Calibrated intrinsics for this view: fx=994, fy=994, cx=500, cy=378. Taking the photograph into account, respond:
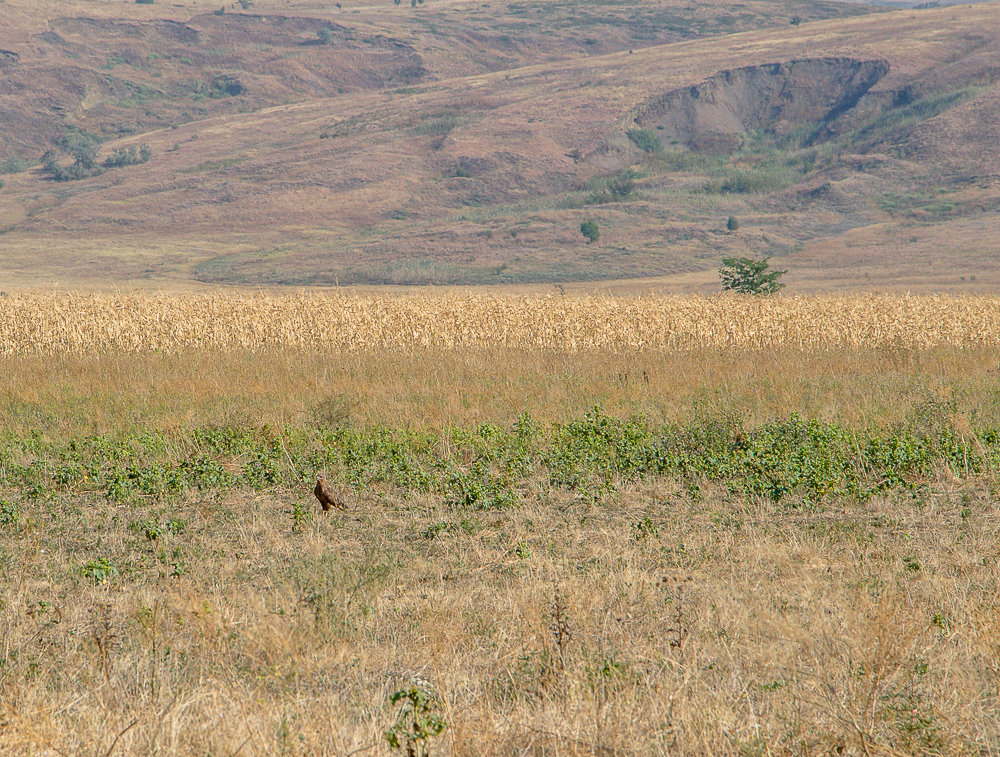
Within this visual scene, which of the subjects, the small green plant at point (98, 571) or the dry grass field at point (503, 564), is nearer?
the dry grass field at point (503, 564)

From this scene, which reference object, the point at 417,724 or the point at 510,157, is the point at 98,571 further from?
the point at 510,157

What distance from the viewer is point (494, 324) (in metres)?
22.3

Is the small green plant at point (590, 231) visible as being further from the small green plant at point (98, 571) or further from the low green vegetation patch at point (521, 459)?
the small green plant at point (98, 571)

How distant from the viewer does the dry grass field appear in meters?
4.12

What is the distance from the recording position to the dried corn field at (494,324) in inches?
818

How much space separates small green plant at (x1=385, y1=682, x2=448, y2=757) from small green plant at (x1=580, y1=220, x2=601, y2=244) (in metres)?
76.4

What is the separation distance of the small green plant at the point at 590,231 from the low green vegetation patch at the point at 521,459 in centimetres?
6959

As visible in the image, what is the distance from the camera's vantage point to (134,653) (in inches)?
195

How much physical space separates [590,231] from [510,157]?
35769 millimetres

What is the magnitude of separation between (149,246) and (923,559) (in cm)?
9081

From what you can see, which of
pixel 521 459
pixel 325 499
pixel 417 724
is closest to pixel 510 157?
pixel 521 459

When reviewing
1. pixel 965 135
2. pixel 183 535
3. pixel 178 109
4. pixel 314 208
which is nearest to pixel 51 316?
pixel 183 535

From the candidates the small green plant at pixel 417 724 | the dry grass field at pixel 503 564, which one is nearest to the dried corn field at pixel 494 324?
the dry grass field at pixel 503 564

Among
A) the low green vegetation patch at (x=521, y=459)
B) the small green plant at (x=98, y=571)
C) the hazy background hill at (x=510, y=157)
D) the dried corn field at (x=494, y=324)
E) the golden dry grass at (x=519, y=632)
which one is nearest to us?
the golden dry grass at (x=519, y=632)
